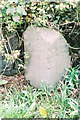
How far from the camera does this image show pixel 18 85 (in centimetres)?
285

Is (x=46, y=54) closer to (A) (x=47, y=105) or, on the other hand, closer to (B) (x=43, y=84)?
(B) (x=43, y=84)

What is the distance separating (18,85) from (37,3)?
1311mm

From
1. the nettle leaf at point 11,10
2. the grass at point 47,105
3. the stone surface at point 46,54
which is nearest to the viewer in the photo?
the grass at point 47,105

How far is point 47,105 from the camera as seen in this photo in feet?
7.16

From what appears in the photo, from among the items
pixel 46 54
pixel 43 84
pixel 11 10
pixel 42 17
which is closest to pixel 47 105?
pixel 43 84

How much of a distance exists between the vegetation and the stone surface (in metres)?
0.11

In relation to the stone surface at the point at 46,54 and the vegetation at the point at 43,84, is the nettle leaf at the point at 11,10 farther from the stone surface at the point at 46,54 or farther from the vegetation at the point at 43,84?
the stone surface at the point at 46,54

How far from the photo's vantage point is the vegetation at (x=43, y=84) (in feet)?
6.91

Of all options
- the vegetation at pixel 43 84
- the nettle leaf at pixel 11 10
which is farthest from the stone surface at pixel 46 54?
the nettle leaf at pixel 11 10

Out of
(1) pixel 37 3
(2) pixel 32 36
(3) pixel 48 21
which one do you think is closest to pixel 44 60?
(2) pixel 32 36

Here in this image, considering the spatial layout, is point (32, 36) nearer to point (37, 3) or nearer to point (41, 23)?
point (41, 23)

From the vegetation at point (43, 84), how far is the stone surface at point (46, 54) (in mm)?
106

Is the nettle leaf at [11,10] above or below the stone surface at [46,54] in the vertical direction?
above

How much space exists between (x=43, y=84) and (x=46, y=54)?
45 centimetres
